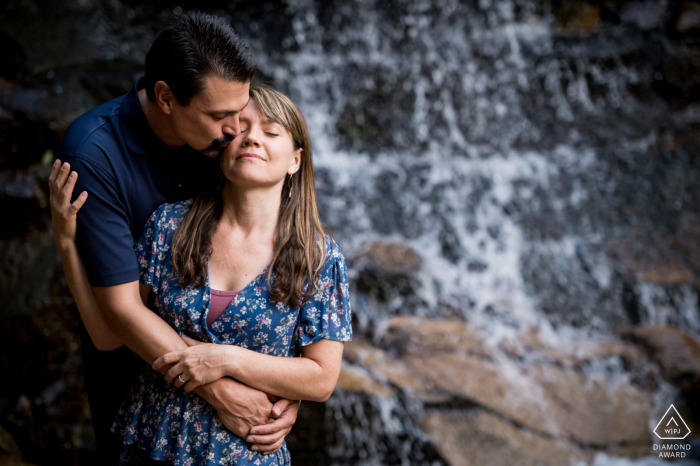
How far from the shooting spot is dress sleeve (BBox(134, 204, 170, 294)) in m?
1.78

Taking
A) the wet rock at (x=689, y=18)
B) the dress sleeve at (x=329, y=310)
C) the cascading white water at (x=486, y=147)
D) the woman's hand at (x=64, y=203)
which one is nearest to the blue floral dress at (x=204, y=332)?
the dress sleeve at (x=329, y=310)

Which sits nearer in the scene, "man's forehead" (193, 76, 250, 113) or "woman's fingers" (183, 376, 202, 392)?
"woman's fingers" (183, 376, 202, 392)

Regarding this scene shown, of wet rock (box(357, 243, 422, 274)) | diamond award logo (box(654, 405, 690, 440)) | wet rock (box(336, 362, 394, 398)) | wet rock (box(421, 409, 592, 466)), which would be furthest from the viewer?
wet rock (box(357, 243, 422, 274))

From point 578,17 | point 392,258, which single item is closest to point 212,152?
point 392,258

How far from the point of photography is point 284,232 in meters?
1.84

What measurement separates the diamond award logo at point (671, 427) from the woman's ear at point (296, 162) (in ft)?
10.5

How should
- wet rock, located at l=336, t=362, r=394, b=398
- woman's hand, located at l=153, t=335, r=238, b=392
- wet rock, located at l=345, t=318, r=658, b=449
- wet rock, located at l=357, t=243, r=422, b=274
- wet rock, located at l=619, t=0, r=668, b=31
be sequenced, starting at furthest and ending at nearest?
wet rock, located at l=619, t=0, r=668, b=31
wet rock, located at l=357, t=243, r=422, b=274
wet rock, located at l=345, t=318, r=658, b=449
wet rock, located at l=336, t=362, r=394, b=398
woman's hand, located at l=153, t=335, r=238, b=392

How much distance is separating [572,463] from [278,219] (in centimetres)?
261

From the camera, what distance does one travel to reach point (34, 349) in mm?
3816

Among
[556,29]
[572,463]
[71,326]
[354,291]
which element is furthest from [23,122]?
[556,29]

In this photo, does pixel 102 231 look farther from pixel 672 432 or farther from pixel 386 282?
pixel 672 432

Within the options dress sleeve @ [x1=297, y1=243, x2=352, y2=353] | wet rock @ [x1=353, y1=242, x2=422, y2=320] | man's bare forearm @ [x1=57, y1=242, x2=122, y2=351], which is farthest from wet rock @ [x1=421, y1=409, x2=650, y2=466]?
man's bare forearm @ [x1=57, y1=242, x2=122, y2=351]

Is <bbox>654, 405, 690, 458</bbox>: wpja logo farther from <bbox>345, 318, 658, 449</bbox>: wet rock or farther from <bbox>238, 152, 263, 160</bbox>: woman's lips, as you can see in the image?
<bbox>238, 152, 263, 160</bbox>: woman's lips

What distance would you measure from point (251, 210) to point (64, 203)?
1.97ft
